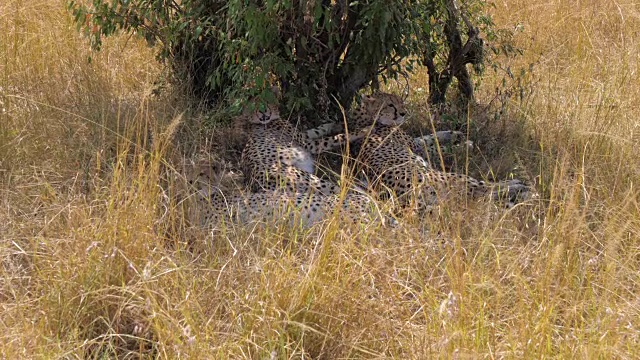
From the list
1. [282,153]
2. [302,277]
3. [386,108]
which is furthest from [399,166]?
[302,277]

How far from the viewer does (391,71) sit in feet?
15.7

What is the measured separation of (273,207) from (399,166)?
0.91 meters

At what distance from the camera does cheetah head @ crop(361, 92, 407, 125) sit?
198 inches

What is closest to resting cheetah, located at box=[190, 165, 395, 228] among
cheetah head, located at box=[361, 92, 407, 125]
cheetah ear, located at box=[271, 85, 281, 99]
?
cheetah ear, located at box=[271, 85, 281, 99]

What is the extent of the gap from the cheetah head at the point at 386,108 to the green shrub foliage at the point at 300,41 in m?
0.10

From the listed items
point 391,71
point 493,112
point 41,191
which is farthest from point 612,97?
point 41,191

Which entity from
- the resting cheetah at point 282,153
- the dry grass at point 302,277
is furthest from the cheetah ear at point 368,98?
the dry grass at point 302,277

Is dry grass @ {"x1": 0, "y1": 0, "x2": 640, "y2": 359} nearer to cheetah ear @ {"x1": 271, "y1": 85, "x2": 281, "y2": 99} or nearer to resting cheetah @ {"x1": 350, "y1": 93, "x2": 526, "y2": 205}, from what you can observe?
resting cheetah @ {"x1": 350, "y1": 93, "x2": 526, "y2": 205}

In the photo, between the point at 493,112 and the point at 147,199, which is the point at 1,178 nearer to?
the point at 147,199

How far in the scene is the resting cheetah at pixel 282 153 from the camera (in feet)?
13.4

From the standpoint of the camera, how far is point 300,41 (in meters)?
4.72

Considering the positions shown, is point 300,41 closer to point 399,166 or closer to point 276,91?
point 276,91

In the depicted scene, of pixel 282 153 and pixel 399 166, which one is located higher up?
pixel 399 166

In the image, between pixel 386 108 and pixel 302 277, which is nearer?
pixel 302 277
